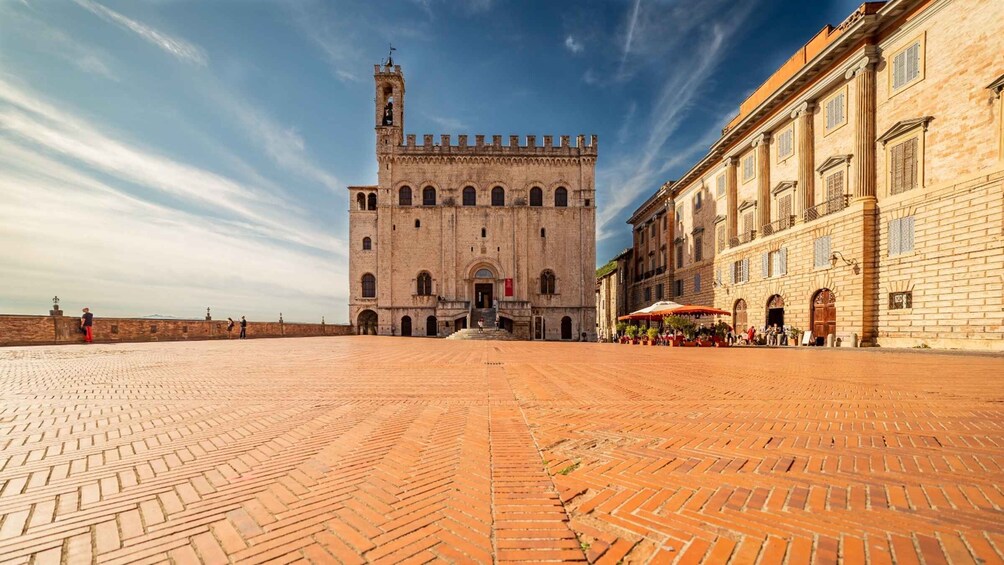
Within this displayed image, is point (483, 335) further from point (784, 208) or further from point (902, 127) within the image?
point (902, 127)

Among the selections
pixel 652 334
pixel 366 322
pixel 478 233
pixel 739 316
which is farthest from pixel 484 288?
pixel 739 316

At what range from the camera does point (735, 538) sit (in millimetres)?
2014

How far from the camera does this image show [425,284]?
34188mm

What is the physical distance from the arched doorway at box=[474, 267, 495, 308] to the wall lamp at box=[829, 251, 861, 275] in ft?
72.6

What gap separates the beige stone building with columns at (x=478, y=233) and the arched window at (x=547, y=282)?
8 centimetres

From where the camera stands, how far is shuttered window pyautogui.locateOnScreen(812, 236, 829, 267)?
17536 mm

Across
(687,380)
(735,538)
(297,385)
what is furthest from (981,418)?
(297,385)

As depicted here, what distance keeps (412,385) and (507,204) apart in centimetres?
2876

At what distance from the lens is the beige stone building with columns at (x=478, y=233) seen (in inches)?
1328

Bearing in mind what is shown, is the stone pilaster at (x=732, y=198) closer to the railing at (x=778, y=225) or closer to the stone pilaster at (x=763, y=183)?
the stone pilaster at (x=763, y=183)

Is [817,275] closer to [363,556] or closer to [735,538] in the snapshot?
[735,538]

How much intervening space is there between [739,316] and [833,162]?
9352 millimetres

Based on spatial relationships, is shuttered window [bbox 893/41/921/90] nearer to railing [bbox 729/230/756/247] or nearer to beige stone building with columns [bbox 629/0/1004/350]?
beige stone building with columns [bbox 629/0/1004/350]

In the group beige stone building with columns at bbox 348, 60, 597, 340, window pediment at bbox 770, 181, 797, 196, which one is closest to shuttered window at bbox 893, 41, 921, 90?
window pediment at bbox 770, 181, 797, 196
